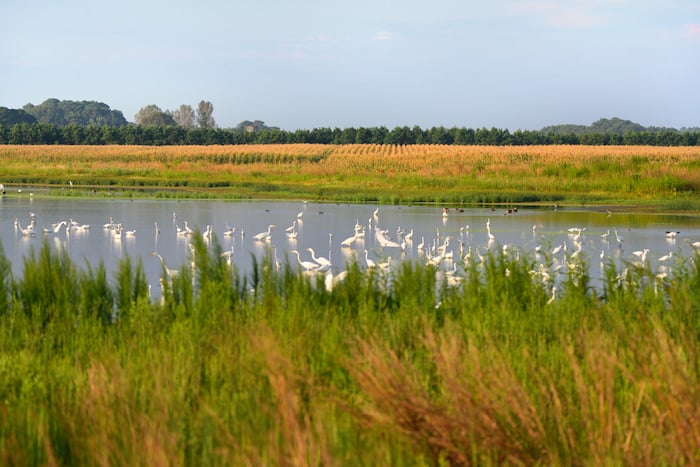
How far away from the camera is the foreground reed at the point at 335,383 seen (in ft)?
16.3

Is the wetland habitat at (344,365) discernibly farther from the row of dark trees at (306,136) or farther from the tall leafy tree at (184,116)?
the tall leafy tree at (184,116)

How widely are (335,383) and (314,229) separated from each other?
19845mm

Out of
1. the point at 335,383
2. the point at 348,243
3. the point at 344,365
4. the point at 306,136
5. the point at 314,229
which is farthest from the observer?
the point at 306,136

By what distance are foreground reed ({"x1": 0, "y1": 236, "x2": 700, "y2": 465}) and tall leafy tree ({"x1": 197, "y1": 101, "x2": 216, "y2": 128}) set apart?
178 metres

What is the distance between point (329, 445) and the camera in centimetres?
470

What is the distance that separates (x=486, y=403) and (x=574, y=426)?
65 centimetres

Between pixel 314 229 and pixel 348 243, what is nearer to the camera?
pixel 348 243

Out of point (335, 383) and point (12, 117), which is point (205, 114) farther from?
point (335, 383)

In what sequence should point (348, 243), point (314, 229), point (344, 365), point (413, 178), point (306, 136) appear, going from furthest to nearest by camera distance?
1. point (306, 136)
2. point (413, 178)
3. point (314, 229)
4. point (348, 243)
5. point (344, 365)

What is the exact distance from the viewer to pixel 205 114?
185m

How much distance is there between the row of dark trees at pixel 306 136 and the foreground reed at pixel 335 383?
98.3 metres

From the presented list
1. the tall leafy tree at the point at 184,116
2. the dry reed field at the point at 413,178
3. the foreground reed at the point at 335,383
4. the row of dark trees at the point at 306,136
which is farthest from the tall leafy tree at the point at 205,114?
the foreground reed at the point at 335,383

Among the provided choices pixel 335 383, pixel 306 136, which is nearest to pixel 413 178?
pixel 335 383

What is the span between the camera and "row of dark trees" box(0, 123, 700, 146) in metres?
107
